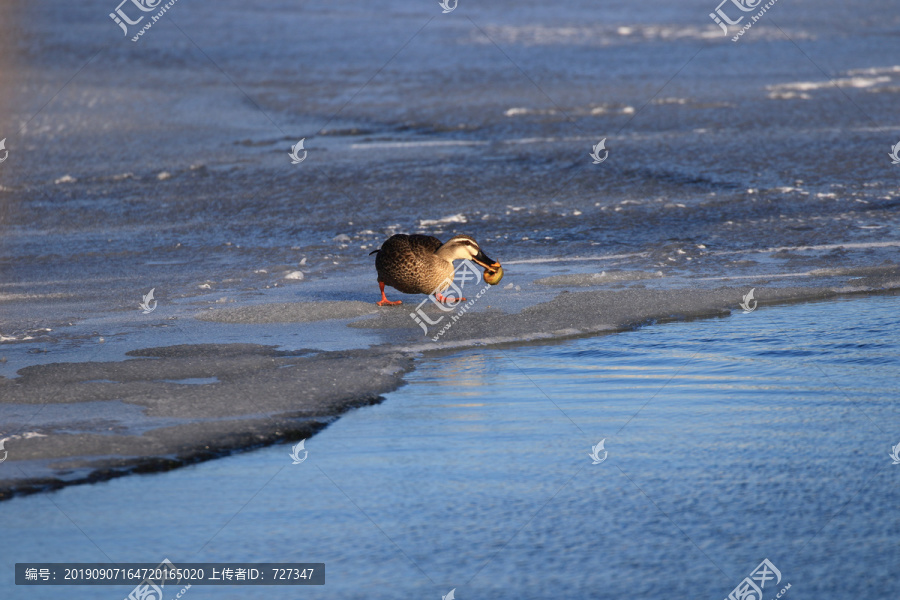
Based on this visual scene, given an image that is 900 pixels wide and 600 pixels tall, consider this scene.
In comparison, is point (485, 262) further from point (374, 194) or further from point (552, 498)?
point (374, 194)

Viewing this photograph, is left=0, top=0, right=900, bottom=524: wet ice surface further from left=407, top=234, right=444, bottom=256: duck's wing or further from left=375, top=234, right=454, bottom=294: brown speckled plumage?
left=407, top=234, right=444, bottom=256: duck's wing

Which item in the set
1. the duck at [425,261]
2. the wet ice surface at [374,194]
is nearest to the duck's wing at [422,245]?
the duck at [425,261]

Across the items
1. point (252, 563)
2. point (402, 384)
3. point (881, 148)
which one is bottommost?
point (252, 563)

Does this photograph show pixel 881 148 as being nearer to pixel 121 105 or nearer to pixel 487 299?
pixel 487 299

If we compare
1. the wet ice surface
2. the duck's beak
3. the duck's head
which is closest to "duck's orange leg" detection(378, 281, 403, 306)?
the wet ice surface

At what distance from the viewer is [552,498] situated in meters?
4.31

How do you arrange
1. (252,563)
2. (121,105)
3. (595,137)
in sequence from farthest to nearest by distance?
1. (121,105)
2. (595,137)
3. (252,563)

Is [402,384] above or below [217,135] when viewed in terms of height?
below

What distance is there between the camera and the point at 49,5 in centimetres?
3070

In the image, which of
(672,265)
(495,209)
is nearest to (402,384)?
(672,265)

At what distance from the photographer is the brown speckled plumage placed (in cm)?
732

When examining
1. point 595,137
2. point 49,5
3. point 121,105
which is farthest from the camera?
point 49,5

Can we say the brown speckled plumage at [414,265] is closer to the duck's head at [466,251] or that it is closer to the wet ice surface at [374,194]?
the duck's head at [466,251]

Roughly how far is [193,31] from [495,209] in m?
16.4
